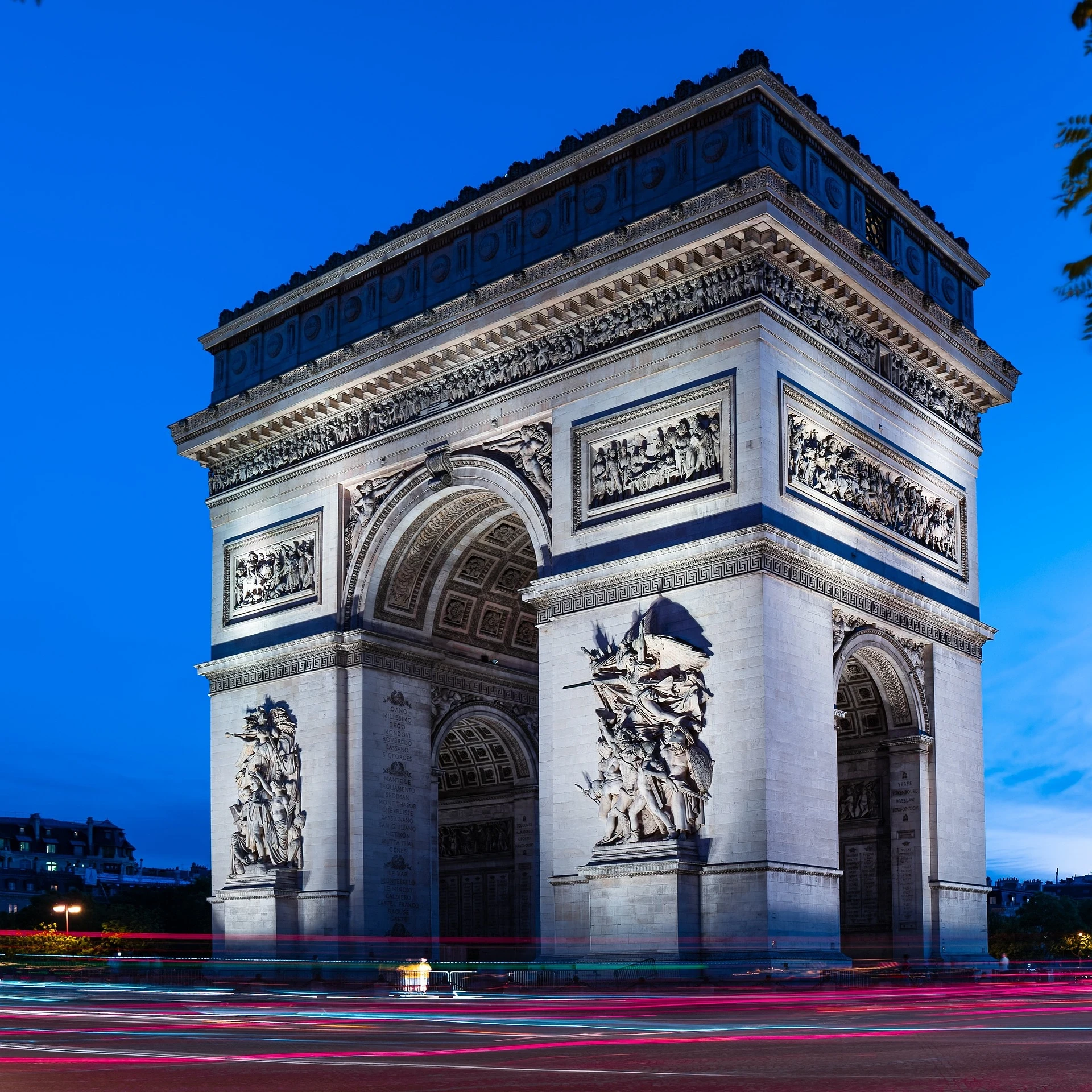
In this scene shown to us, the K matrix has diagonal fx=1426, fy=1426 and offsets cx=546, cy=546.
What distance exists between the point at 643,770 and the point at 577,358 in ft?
29.4

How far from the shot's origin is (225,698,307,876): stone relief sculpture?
1324 inches

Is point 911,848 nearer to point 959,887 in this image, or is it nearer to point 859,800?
point 959,887

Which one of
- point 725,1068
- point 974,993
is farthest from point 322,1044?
point 974,993

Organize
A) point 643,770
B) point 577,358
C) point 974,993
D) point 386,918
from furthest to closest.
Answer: point 386,918
point 577,358
point 643,770
point 974,993

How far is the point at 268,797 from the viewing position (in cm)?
3409

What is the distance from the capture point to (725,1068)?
10391 millimetres

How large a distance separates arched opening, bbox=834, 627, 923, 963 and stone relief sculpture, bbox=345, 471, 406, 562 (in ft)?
37.6

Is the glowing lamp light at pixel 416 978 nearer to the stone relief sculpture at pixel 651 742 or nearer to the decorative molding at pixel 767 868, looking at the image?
the stone relief sculpture at pixel 651 742

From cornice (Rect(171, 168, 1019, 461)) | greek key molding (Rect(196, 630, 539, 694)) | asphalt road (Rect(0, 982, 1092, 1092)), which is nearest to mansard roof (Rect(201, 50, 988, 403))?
cornice (Rect(171, 168, 1019, 461))

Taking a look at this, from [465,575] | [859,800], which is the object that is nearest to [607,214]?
[465,575]

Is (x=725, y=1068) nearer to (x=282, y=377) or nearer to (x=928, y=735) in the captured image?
(x=928, y=735)

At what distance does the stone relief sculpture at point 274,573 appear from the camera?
3553 cm

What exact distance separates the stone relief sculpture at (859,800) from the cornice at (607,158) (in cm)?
1291

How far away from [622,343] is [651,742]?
8.28 m
